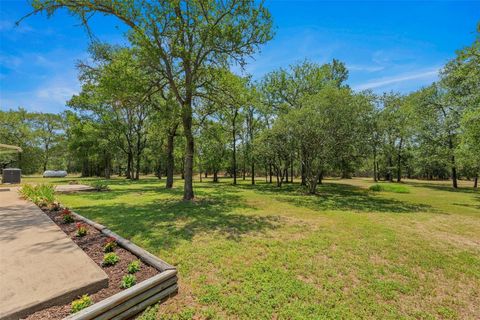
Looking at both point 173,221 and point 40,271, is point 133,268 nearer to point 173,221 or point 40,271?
point 40,271

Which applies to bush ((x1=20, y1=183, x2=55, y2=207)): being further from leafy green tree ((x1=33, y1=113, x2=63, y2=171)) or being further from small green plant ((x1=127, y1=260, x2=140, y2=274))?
A: leafy green tree ((x1=33, y1=113, x2=63, y2=171))

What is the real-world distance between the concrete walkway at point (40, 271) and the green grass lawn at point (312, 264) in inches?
46.8

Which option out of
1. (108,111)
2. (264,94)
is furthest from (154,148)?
(264,94)

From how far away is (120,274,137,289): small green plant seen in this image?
294 cm

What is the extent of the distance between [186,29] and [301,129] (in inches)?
326

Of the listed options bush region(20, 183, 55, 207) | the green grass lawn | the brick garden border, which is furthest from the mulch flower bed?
bush region(20, 183, 55, 207)

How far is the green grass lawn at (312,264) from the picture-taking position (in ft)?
9.70

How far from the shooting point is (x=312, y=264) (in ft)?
Result: 13.4

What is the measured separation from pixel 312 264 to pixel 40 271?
433 cm

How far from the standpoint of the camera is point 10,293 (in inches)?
104

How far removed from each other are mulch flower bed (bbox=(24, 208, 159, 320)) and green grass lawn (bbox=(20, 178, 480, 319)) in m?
0.57

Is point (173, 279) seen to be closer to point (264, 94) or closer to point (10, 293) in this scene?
point (10, 293)

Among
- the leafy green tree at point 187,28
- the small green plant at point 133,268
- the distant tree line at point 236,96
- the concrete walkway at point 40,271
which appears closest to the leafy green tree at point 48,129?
the distant tree line at point 236,96

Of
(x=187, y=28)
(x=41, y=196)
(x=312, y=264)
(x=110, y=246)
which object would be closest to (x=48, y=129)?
(x=41, y=196)
